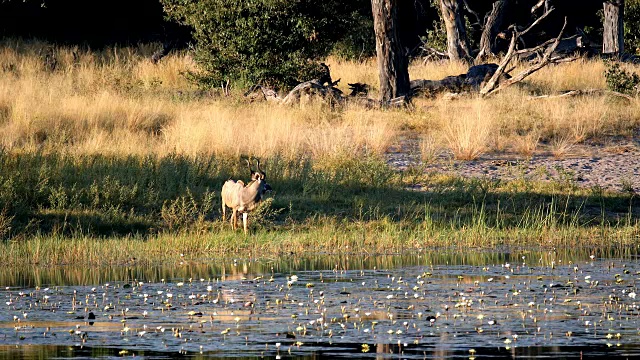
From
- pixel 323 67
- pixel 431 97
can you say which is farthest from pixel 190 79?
pixel 431 97

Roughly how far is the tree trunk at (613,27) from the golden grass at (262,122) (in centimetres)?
754

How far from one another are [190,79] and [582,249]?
14.9 metres

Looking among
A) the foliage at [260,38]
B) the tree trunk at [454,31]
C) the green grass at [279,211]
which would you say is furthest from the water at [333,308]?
the tree trunk at [454,31]

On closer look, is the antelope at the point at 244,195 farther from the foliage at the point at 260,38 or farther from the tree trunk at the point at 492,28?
the tree trunk at the point at 492,28

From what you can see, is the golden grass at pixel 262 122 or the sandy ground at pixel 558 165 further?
the golden grass at pixel 262 122

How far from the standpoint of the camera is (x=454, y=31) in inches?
1248

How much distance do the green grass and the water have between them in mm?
761

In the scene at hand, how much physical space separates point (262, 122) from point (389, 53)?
5.02 metres

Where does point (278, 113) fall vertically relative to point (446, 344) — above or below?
above

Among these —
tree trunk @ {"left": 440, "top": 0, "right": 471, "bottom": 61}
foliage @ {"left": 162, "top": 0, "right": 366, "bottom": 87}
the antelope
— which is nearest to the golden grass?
foliage @ {"left": 162, "top": 0, "right": 366, "bottom": 87}

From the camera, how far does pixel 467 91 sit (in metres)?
24.3

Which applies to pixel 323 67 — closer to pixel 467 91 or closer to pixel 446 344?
pixel 467 91

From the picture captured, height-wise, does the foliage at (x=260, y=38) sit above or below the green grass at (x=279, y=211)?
above

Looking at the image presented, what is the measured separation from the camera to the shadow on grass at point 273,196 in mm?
14180
